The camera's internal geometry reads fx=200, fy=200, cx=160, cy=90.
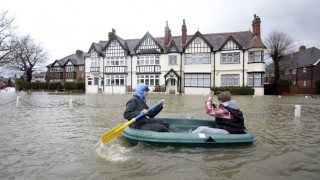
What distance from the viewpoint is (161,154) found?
4.21 metres

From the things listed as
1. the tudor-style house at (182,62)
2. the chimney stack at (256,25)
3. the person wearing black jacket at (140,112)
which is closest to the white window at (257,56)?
the tudor-style house at (182,62)

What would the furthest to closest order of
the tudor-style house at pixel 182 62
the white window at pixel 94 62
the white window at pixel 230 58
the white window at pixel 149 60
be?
the white window at pixel 94 62 → the white window at pixel 149 60 → the white window at pixel 230 58 → the tudor-style house at pixel 182 62

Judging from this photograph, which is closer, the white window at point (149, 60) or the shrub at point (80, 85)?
the white window at point (149, 60)

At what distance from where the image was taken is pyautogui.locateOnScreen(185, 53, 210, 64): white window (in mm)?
25969

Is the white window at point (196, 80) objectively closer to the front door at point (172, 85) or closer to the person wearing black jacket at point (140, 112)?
the front door at point (172, 85)

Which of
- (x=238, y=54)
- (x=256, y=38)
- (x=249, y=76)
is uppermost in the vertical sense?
(x=256, y=38)

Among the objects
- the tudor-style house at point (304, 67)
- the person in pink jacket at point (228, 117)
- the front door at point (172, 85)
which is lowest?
the person in pink jacket at point (228, 117)

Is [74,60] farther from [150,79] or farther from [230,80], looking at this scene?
[230,80]

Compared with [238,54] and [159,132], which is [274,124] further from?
[238,54]

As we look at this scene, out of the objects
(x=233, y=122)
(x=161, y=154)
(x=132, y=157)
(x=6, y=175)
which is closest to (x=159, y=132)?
(x=161, y=154)

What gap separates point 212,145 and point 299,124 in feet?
15.8

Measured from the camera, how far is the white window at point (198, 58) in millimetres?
25969

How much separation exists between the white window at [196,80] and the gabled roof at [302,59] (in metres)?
13.1

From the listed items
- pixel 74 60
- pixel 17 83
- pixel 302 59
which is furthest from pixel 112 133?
pixel 17 83
